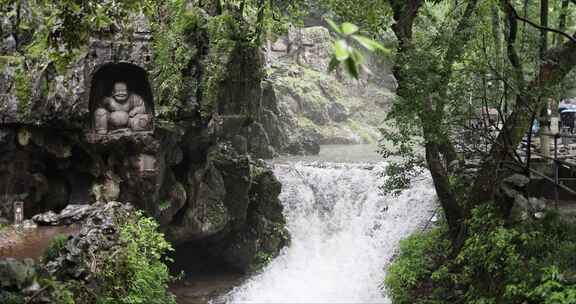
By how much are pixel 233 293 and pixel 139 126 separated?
511cm

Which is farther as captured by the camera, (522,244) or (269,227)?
(269,227)

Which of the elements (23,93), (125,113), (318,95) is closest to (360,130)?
(318,95)

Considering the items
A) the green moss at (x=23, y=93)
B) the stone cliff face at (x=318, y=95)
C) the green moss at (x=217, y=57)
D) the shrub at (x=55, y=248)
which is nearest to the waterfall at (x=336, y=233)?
the green moss at (x=217, y=57)

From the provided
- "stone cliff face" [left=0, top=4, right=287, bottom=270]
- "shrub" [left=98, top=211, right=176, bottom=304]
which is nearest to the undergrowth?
"shrub" [left=98, top=211, right=176, bottom=304]

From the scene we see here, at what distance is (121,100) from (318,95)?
25878mm

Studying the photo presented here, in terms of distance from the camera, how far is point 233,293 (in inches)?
583

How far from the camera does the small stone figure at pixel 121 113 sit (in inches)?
493

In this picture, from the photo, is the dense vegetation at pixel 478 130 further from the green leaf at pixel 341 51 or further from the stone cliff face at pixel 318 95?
the stone cliff face at pixel 318 95

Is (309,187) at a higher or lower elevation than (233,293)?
higher

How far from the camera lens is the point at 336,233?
59.1 ft

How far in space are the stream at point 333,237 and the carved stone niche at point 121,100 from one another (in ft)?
15.3

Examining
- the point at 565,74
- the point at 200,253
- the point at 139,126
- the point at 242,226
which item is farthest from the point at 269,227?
the point at 565,74

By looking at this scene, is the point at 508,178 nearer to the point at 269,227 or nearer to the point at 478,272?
the point at 478,272

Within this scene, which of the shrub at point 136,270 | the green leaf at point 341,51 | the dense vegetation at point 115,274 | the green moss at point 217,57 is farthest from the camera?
the green moss at point 217,57
